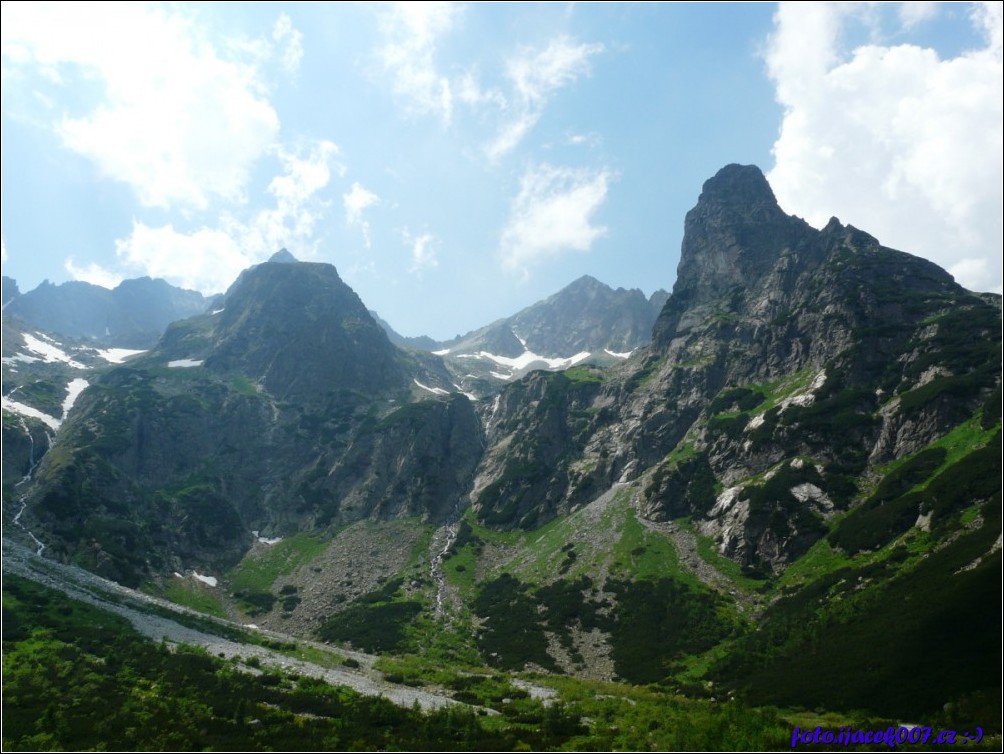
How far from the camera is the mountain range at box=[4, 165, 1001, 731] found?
62094 mm

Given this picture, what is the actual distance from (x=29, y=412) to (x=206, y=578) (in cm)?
9831

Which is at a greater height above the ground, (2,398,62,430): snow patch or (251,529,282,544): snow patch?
(2,398,62,430): snow patch

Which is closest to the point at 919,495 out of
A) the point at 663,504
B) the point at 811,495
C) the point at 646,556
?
the point at 811,495

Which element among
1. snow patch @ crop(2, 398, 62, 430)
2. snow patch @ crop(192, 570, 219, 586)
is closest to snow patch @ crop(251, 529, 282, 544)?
snow patch @ crop(192, 570, 219, 586)

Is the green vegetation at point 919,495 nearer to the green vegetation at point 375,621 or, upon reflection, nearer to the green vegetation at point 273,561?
the green vegetation at point 375,621

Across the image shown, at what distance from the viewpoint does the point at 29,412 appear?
17400 cm

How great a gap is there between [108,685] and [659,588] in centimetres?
7101

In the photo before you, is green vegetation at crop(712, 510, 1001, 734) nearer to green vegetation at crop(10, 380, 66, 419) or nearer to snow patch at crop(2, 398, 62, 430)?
snow patch at crop(2, 398, 62, 430)

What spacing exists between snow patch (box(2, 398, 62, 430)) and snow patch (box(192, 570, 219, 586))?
81480mm

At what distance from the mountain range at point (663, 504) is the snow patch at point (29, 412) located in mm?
4143

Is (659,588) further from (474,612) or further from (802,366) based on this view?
(802,366)

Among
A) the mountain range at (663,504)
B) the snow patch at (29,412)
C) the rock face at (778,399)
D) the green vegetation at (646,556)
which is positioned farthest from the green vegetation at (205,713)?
the snow patch at (29,412)

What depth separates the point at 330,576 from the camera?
12438 centimetres

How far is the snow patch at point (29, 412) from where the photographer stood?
16884 cm
